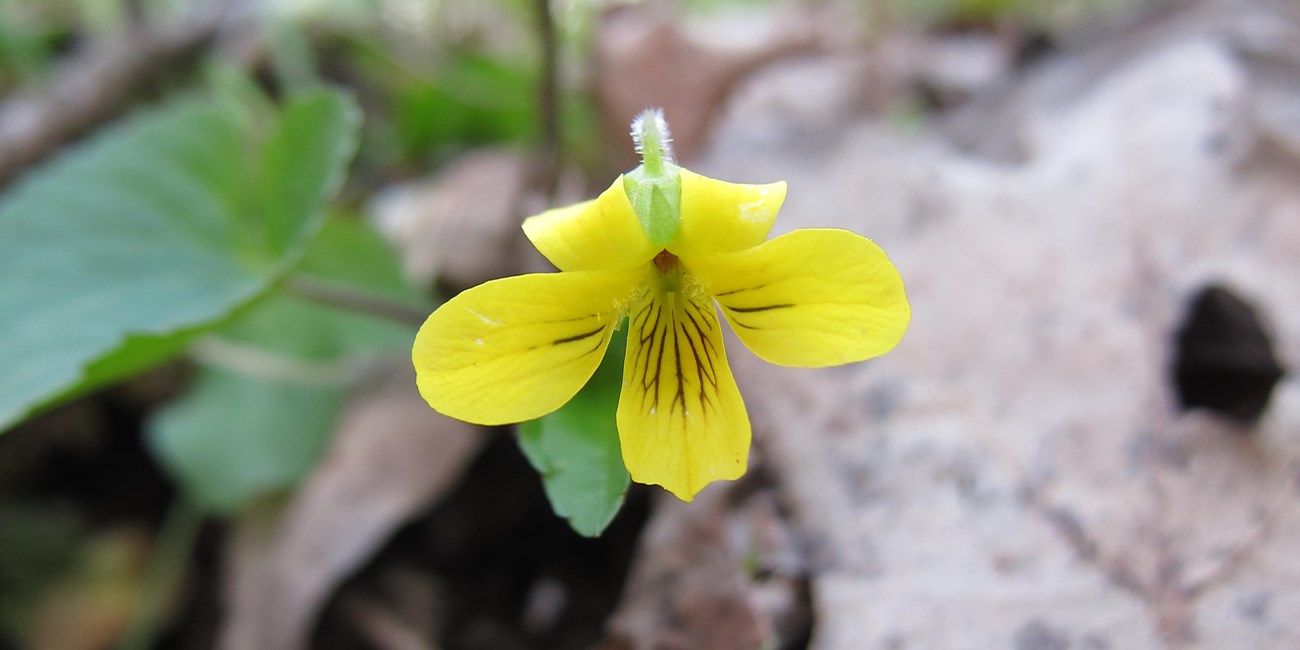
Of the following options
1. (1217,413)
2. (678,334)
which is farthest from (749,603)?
(1217,413)

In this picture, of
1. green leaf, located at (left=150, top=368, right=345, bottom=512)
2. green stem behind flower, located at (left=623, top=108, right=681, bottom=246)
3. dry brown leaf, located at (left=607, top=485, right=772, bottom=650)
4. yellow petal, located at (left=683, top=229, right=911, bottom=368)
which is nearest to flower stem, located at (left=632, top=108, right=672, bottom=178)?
green stem behind flower, located at (left=623, top=108, right=681, bottom=246)

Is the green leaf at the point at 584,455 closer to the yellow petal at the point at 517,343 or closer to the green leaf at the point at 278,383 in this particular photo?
the yellow petal at the point at 517,343

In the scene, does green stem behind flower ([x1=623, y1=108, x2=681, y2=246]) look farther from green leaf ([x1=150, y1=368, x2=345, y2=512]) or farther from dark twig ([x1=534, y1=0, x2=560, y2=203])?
green leaf ([x1=150, y1=368, x2=345, y2=512])

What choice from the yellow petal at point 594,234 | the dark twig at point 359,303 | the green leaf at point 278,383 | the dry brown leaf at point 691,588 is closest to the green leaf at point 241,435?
the green leaf at point 278,383

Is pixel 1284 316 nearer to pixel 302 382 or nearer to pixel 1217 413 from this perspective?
pixel 1217 413

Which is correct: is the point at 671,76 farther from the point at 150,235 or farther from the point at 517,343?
the point at 517,343
